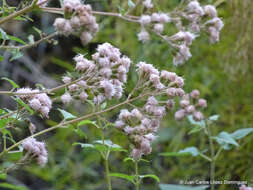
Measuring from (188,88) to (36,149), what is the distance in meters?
1.11

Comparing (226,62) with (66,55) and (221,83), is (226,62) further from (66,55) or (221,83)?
(66,55)

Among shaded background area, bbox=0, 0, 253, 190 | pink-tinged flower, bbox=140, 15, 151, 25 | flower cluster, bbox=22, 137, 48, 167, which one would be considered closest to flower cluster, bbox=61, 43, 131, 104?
flower cluster, bbox=22, 137, 48, 167

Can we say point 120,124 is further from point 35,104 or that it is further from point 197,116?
point 197,116

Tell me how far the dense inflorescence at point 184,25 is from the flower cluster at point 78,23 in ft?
1.12

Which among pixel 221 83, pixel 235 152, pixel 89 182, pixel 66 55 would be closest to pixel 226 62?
pixel 221 83

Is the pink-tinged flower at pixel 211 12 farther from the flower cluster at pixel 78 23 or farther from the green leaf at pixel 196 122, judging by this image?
the flower cluster at pixel 78 23

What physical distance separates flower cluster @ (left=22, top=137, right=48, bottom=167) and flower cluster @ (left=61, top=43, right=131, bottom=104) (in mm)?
109

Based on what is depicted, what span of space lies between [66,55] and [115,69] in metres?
2.30

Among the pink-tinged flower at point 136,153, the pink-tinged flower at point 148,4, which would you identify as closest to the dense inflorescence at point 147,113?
the pink-tinged flower at point 136,153

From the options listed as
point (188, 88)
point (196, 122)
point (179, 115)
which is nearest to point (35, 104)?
point (179, 115)

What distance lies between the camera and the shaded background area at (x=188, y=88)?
75.5 inches

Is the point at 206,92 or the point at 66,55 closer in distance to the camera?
the point at 206,92

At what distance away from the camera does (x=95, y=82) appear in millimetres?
841

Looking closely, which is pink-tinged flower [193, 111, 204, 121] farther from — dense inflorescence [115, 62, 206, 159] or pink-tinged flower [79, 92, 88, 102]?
pink-tinged flower [79, 92, 88, 102]
